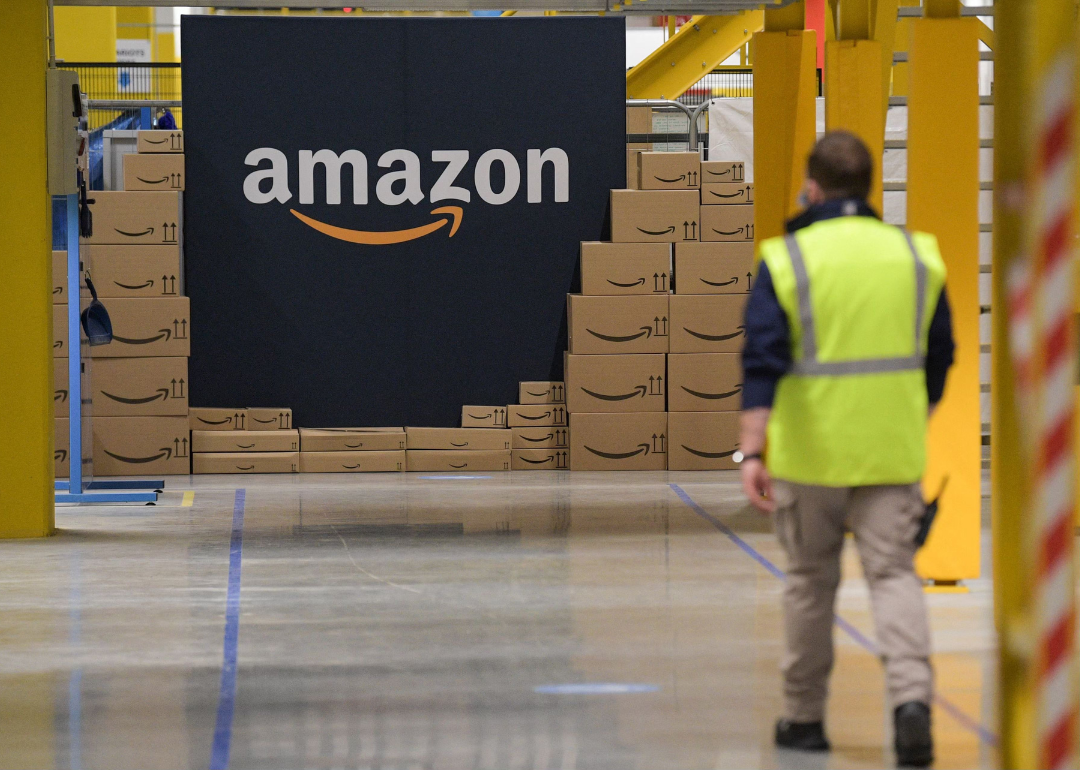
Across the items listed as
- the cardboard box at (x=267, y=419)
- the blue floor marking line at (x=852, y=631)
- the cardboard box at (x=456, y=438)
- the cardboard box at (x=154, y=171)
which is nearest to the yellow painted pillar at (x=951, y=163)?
the blue floor marking line at (x=852, y=631)

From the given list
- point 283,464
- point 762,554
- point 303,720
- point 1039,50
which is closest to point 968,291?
point 762,554

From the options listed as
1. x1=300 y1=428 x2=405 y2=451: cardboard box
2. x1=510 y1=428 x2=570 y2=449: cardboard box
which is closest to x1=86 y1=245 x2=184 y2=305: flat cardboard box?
x1=300 y1=428 x2=405 y2=451: cardboard box

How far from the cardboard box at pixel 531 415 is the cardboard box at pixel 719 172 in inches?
91.6

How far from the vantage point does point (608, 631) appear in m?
5.83

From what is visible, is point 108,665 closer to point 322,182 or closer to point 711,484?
point 711,484

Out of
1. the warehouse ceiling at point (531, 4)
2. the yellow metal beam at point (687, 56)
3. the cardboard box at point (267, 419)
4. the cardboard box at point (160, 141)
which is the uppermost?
the yellow metal beam at point (687, 56)

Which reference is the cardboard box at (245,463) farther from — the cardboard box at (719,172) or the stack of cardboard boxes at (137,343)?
the cardboard box at (719,172)

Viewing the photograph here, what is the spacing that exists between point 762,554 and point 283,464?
5476 mm

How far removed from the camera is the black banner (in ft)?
42.0

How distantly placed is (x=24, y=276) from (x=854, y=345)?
5822 millimetres

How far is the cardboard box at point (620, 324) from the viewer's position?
12.3 m

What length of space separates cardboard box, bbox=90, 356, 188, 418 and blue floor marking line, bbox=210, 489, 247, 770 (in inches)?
147

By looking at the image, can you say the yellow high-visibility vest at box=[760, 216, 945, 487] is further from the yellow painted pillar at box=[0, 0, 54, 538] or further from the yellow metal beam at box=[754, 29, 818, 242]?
the yellow painted pillar at box=[0, 0, 54, 538]

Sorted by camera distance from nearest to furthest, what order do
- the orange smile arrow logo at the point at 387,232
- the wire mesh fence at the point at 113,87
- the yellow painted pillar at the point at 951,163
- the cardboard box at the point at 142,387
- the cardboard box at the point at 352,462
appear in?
the yellow painted pillar at the point at 951,163
the cardboard box at the point at 142,387
the cardboard box at the point at 352,462
the orange smile arrow logo at the point at 387,232
the wire mesh fence at the point at 113,87
